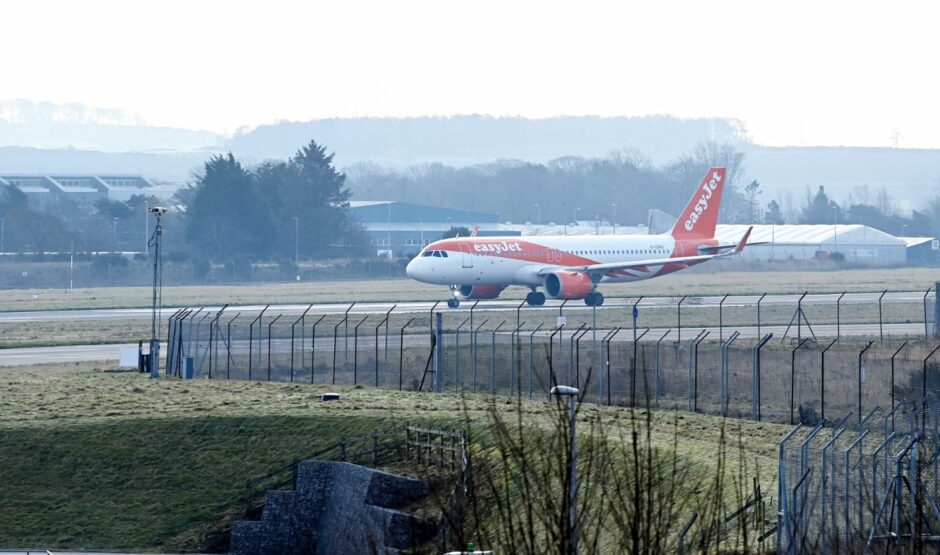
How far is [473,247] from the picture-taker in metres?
67.7

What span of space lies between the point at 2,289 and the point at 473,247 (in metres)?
46.1

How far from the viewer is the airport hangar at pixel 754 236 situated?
404ft

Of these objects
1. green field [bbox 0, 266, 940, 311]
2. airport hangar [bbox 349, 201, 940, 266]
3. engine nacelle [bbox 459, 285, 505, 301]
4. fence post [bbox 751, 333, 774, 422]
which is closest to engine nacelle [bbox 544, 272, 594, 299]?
engine nacelle [bbox 459, 285, 505, 301]

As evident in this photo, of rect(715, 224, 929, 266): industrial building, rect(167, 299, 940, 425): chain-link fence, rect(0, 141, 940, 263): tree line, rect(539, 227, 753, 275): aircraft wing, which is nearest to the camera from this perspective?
rect(167, 299, 940, 425): chain-link fence

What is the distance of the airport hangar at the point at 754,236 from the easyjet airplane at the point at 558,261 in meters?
27.5

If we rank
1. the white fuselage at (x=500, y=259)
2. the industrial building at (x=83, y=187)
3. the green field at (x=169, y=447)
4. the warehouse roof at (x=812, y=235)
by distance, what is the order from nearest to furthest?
the green field at (x=169, y=447) < the white fuselage at (x=500, y=259) < the warehouse roof at (x=812, y=235) < the industrial building at (x=83, y=187)

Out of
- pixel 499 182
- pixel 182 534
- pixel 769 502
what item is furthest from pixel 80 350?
Result: pixel 499 182

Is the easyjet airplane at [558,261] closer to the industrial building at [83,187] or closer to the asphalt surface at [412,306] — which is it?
the asphalt surface at [412,306]

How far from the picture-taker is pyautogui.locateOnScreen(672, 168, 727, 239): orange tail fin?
76438mm

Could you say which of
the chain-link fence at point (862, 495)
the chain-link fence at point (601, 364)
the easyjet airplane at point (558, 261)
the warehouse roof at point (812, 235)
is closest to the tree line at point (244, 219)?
the warehouse roof at point (812, 235)

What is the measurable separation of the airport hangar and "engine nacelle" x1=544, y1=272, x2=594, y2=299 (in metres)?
37.0

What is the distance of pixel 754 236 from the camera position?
447 feet

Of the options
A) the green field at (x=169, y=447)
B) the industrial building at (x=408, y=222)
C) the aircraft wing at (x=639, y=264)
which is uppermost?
the industrial building at (x=408, y=222)

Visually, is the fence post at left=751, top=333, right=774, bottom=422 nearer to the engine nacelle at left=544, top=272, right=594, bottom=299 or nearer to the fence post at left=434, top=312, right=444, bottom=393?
the fence post at left=434, top=312, right=444, bottom=393
